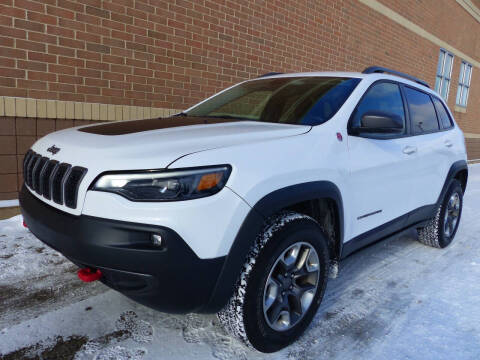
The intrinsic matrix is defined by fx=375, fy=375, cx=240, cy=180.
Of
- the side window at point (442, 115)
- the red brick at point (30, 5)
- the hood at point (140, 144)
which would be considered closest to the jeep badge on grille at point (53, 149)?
the hood at point (140, 144)

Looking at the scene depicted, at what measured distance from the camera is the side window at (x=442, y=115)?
4.09 metres

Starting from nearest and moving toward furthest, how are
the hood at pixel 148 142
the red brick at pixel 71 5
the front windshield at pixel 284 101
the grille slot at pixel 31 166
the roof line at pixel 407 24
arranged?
the hood at pixel 148 142, the grille slot at pixel 31 166, the front windshield at pixel 284 101, the red brick at pixel 71 5, the roof line at pixel 407 24

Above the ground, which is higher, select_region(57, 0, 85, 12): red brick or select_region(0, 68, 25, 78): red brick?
select_region(57, 0, 85, 12): red brick

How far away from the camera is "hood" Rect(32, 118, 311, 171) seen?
1770 millimetres

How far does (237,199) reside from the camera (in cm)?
178

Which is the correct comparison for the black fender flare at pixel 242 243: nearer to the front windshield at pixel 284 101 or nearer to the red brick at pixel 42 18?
the front windshield at pixel 284 101

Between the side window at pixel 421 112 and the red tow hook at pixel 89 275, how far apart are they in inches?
114

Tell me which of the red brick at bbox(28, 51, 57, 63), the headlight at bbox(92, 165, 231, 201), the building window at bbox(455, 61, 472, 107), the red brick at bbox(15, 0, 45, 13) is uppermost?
the building window at bbox(455, 61, 472, 107)

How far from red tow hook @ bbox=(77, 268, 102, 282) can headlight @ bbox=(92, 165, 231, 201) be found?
425mm

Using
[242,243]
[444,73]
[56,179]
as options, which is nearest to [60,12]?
[56,179]

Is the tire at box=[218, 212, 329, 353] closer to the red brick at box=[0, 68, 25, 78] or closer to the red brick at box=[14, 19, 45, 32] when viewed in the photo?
the red brick at box=[0, 68, 25, 78]

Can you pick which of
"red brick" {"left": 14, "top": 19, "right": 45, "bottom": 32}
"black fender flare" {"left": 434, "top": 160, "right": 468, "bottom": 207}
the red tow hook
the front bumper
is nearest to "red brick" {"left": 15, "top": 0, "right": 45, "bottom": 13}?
"red brick" {"left": 14, "top": 19, "right": 45, "bottom": 32}

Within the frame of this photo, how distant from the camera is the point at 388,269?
138 inches

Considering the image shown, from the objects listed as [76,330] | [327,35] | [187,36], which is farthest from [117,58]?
[327,35]
